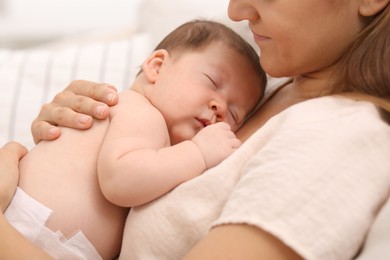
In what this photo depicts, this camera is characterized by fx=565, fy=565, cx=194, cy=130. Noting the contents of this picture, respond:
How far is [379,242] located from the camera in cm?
79

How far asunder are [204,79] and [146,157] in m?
0.26

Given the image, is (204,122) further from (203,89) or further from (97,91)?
(97,91)

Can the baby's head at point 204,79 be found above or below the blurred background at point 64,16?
above

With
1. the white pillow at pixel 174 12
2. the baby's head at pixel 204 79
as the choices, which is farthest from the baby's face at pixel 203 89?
the white pillow at pixel 174 12

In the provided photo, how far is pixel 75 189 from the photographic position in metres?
1.03

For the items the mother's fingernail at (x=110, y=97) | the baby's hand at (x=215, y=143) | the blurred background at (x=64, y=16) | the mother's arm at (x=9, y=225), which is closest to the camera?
the mother's arm at (x=9, y=225)

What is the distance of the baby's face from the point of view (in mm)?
1142

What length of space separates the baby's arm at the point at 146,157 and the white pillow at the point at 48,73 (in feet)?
2.39

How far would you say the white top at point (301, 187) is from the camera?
2.60ft

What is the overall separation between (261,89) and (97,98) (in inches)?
14.4

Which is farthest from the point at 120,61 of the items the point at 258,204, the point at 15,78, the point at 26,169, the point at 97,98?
the point at 258,204

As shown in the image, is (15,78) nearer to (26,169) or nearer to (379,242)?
(26,169)

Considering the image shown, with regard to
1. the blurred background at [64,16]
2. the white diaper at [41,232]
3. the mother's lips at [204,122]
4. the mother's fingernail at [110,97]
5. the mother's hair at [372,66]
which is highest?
the mother's hair at [372,66]

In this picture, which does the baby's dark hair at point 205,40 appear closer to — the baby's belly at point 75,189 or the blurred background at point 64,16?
the baby's belly at point 75,189
